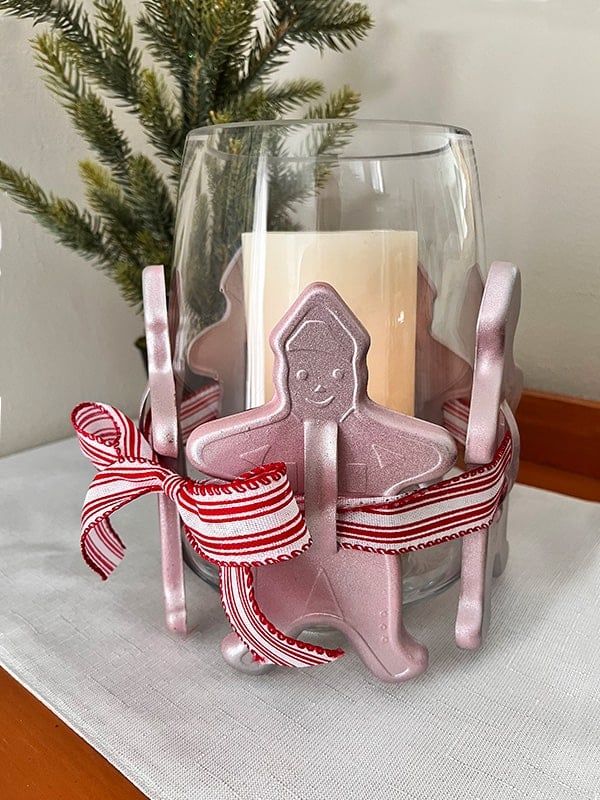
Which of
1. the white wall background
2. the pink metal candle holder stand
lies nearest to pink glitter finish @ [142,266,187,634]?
the pink metal candle holder stand

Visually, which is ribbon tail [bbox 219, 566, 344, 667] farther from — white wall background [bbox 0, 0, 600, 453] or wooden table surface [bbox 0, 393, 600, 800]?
white wall background [bbox 0, 0, 600, 453]

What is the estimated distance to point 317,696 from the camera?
11.9 inches

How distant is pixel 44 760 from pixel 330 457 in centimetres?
16

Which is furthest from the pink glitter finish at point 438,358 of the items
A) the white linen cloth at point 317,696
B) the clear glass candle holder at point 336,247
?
the white linen cloth at point 317,696

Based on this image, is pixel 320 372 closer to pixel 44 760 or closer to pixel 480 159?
pixel 44 760

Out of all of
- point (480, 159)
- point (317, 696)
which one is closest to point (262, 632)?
point (317, 696)

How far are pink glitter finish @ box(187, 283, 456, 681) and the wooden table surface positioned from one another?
0.22 feet

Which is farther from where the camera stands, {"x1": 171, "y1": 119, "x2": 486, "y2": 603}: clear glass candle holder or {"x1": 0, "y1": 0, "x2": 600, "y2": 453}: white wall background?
{"x1": 0, "y1": 0, "x2": 600, "y2": 453}: white wall background

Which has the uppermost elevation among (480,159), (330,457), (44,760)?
(480,159)

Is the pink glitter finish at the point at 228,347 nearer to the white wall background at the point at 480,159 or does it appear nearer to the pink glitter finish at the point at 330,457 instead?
the pink glitter finish at the point at 330,457

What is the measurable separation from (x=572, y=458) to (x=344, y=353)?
0.35 m

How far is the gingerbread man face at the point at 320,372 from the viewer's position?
26cm

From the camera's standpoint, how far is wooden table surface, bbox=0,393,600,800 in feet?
0.87

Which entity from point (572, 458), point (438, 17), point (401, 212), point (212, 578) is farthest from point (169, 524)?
point (438, 17)
